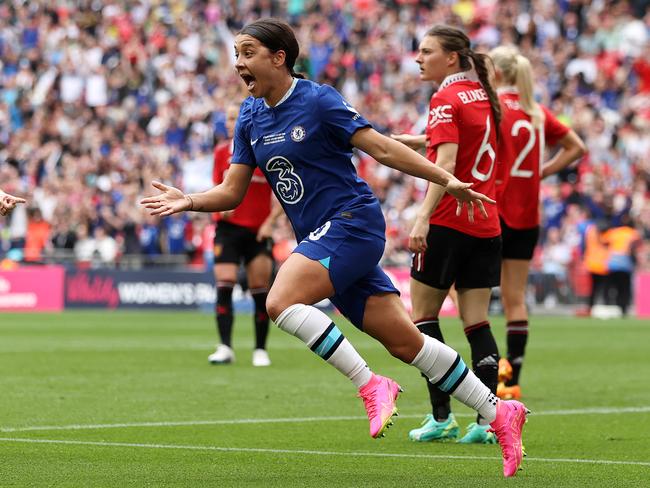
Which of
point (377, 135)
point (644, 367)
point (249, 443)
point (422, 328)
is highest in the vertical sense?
point (377, 135)

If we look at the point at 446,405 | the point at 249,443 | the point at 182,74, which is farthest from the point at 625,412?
the point at 182,74

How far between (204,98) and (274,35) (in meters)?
26.4

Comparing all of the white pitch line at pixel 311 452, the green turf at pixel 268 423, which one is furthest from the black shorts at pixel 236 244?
the white pitch line at pixel 311 452

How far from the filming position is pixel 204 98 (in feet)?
109

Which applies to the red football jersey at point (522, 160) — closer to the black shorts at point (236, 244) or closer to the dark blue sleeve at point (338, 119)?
the dark blue sleeve at point (338, 119)

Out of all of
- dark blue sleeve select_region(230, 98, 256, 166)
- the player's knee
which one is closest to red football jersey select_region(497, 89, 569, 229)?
dark blue sleeve select_region(230, 98, 256, 166)

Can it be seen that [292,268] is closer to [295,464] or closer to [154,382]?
[295,464]

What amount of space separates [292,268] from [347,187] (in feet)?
1.66

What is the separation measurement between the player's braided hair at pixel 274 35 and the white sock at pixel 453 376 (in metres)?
1.56

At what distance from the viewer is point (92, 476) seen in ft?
22.6

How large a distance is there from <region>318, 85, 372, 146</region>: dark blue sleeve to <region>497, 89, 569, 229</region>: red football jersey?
3.51 m

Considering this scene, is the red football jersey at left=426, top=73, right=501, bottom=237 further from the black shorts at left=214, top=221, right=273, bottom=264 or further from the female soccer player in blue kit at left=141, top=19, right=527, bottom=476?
the black shorts at left=214, top=221, right=273, bottom=264

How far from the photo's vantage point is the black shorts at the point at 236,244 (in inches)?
565

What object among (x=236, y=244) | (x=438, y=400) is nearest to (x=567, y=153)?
(x=438, y=400)
